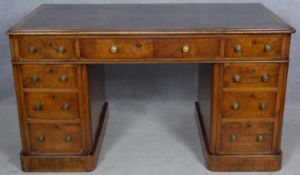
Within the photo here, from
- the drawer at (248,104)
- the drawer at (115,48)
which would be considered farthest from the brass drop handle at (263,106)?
the drawer at (115,48)

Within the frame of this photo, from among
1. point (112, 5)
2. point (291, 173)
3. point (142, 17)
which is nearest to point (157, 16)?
point (142, 17)

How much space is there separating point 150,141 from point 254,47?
92 cm

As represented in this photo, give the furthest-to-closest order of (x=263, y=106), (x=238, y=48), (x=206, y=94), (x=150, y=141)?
(x=150, y=141)
(x=206, y=94)
(x=263, y=106)
(x=238, y=48)

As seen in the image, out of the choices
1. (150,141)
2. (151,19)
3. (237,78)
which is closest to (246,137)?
(237,78)

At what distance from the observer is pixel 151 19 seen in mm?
2396

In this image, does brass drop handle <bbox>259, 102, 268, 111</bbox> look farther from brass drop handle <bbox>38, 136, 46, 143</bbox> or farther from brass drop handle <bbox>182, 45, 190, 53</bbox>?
brass drop handle <bbox>38, 136, 46, 143</bbox>

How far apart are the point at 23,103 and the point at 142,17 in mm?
772

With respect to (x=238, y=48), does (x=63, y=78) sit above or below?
below

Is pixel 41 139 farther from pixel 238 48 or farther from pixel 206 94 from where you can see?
pixel 238 48

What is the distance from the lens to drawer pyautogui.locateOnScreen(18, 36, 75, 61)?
86.1 inches

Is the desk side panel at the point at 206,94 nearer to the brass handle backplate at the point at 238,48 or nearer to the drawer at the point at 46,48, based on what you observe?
the brass handle backplate at the point at 238,48

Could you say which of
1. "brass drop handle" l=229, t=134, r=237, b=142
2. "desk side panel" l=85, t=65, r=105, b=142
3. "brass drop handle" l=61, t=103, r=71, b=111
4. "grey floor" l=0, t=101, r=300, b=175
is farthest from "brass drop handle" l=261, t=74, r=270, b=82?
"brass drop handle" l=61, t=103, r=71, b=111

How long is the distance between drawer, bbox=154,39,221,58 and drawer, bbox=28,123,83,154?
0.61 m

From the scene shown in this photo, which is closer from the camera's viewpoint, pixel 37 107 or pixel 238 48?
pixel 238 48
